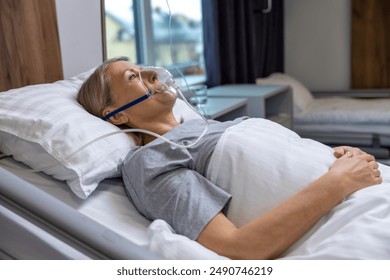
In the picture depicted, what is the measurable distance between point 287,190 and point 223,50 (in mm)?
2255

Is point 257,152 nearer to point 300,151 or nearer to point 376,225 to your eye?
point 300,151

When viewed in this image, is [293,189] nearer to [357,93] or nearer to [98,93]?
[98,93]

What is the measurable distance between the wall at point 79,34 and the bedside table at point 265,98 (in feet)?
3.41

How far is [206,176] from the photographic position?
3.59 feet

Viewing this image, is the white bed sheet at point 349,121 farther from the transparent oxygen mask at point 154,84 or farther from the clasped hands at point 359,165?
the transparent oxygen mask at point 154,84

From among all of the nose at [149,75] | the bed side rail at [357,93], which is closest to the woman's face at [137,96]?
the nose at [149,75]

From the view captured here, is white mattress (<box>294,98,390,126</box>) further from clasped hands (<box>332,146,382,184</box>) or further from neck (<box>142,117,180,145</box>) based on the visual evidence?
neck (<box>142,117,180,145</box>)

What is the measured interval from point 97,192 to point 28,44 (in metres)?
0.64

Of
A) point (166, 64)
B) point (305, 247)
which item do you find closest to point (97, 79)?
point (305, 247)

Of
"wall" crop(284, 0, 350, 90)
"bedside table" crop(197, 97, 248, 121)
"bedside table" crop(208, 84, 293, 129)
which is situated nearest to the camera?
"bedside table" crop(197, 97, 248, 121)

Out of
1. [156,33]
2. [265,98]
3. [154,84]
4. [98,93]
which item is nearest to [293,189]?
[154,84]

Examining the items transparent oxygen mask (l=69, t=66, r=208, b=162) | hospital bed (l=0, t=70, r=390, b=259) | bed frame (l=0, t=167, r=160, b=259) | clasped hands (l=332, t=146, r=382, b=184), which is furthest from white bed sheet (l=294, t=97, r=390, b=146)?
bed frame (l=0, t=167, r=160, b=259)

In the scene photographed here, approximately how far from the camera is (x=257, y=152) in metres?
1.08

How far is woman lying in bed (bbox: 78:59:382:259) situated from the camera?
0.90 meters
